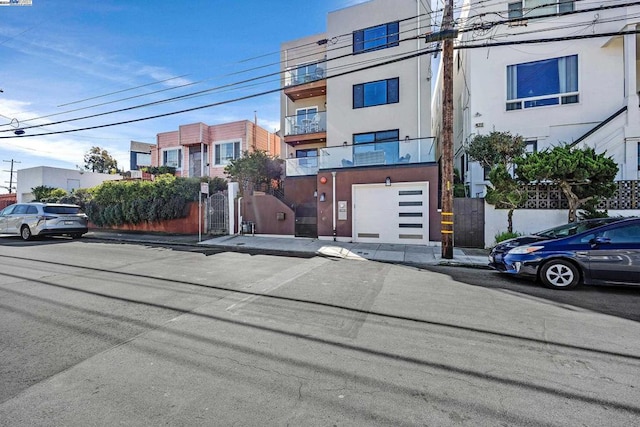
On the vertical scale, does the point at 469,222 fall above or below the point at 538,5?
below

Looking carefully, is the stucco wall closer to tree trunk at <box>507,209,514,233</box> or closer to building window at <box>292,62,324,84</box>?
tree trunk at <box>507,209,514,233</box>

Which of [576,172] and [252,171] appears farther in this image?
[252,171]

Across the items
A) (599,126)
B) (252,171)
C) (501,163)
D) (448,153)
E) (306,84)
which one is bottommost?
(501,163)

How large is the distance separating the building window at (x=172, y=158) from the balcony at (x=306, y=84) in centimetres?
1188

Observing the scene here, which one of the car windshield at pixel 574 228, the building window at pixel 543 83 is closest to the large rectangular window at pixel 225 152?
the building window at pixel 543 83

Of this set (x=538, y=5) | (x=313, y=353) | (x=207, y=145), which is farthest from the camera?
(x=207, y=145)

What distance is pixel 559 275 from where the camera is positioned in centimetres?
631

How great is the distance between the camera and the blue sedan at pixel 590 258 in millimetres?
5965

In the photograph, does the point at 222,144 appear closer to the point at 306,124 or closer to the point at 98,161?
the point at 306,124

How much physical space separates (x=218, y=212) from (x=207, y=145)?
10873mm

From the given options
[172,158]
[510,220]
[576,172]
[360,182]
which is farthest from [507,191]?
[172,158]

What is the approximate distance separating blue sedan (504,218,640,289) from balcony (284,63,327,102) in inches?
591

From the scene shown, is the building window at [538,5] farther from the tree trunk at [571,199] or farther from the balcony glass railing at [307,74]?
the balcony glass railing at [307,74]

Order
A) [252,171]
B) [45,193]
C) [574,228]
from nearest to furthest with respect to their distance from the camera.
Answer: [574,228]
[252,171]
[45,193]
